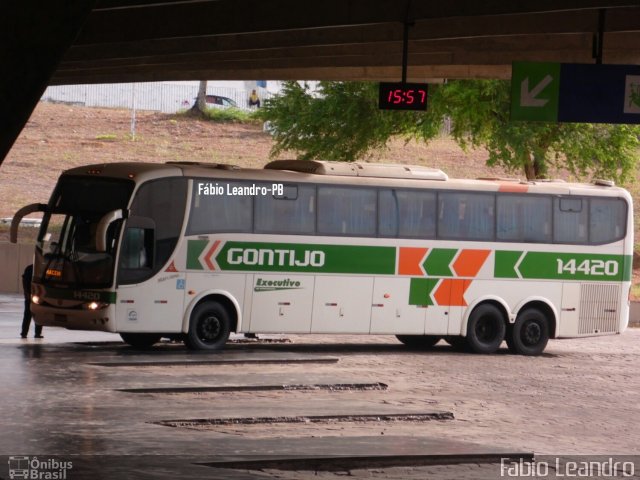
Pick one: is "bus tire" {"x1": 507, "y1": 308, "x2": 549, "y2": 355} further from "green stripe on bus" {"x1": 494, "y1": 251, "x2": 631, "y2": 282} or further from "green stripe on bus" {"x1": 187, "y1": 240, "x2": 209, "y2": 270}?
"green stripe on bus" {"x1": 187, "y1": 240, "x2": 209, "y2": 270}

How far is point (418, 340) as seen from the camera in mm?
30141

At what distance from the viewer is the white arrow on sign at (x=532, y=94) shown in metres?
21.0

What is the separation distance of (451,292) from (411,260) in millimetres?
1113

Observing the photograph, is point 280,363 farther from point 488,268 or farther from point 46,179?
point 46,179

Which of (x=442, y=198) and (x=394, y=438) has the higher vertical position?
(x=442, y=198)

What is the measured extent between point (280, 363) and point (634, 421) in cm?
748

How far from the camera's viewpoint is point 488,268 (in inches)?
1126

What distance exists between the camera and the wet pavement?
13484 mm

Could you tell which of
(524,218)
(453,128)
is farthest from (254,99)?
(524,218)

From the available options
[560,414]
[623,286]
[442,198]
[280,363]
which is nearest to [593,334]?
[623,286]

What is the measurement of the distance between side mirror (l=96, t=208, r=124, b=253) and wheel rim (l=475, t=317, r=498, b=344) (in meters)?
8.24

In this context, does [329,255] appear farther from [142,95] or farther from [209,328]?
[142,95]

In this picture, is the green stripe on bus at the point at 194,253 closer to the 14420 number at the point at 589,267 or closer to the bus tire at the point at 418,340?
the bus tire at the point at 418,340

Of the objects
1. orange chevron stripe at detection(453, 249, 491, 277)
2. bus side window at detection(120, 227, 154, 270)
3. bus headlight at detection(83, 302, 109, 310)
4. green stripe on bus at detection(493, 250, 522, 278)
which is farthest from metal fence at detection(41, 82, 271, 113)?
bus headlight at detection(83, 302, 109, 310)
